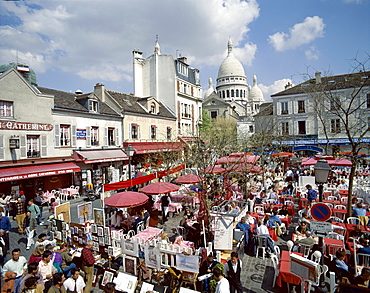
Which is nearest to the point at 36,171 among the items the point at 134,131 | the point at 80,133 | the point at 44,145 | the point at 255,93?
the point at 44,145

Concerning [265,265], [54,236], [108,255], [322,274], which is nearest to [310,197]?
[265,265]

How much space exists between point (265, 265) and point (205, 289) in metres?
2.48

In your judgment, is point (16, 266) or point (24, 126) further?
point (24, 126)

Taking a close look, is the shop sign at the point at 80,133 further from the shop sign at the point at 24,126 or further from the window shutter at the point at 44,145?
the window shutter at the point at 44,145

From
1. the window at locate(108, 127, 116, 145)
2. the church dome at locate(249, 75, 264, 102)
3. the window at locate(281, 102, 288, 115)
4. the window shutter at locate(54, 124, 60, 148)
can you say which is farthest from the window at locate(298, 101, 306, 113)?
the church dome at locate(249, 75, 264, 102)

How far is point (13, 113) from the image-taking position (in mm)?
14961

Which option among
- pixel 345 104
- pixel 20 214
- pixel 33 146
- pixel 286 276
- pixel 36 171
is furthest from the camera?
pixel 345 104

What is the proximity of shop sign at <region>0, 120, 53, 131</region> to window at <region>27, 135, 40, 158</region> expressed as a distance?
24.3 inches

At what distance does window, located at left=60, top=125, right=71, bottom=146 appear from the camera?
59.2 ft

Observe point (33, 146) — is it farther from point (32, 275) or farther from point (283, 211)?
point (283, 211)

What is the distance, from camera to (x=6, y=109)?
1470 cm

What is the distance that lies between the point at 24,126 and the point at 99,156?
19.7 ft

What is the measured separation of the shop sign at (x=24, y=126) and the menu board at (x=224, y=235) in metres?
14.4

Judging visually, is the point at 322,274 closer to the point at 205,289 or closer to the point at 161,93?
the point at 205,289
